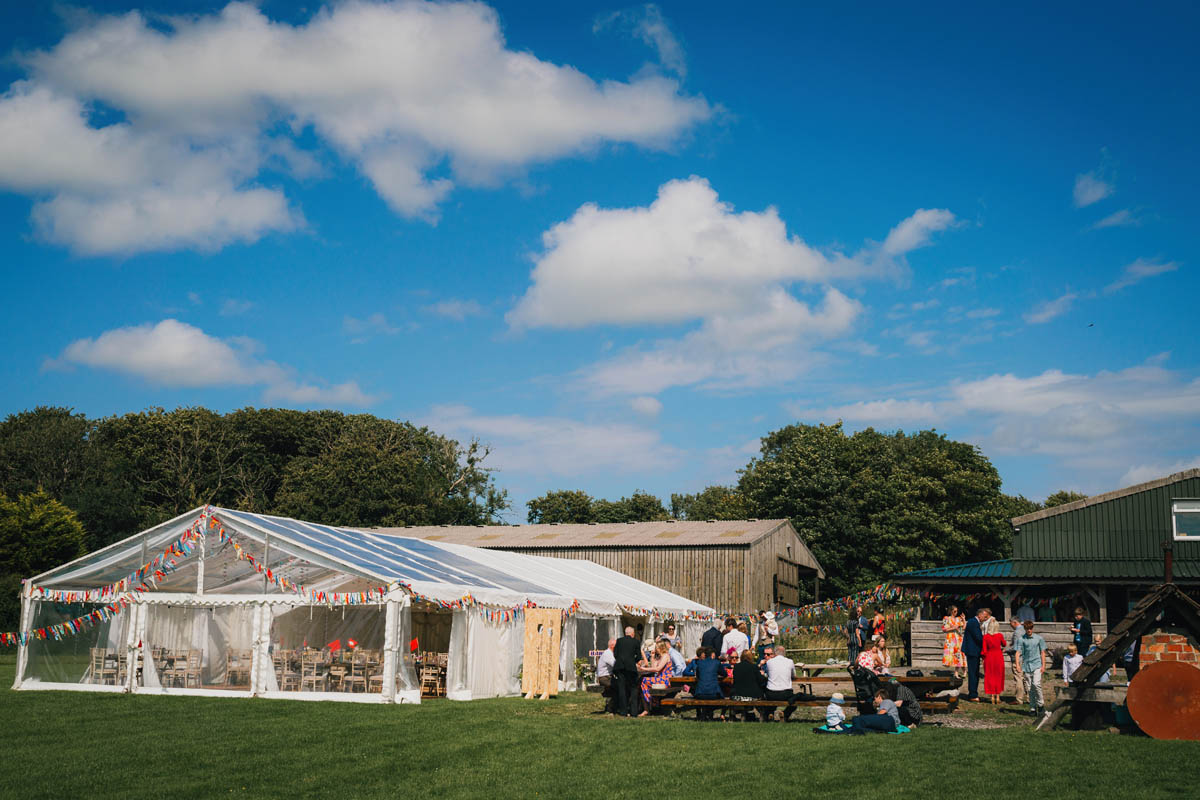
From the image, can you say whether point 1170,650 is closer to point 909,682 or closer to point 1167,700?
point 1167,700

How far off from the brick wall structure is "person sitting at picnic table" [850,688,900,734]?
309 cm

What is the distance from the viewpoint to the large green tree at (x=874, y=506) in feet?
157

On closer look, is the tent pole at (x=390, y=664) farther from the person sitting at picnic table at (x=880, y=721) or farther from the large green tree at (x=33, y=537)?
the large green tree at (x=33, y=537)

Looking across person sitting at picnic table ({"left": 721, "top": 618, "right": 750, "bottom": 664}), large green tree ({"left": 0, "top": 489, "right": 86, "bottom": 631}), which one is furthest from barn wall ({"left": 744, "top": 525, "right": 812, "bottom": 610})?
large green tree ({"left": 0, "top": 489, "right": 86, "bottom": 631})

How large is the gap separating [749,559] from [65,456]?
39.0 metres

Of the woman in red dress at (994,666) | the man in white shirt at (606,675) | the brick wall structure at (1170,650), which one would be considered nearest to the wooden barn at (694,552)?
the man in white shirt at (606,675)

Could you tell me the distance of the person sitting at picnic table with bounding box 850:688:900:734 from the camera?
12539mm

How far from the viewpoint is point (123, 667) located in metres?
19.3

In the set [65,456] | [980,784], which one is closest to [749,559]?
[980,784]

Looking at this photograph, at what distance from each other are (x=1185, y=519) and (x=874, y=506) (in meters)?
20.8

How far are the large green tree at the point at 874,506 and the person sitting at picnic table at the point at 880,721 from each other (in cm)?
3609

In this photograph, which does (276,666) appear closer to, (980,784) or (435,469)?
(980,784)

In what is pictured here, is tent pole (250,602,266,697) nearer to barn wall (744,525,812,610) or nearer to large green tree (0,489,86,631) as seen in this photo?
barn wall (744,525,812,610)

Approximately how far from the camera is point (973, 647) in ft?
54.7
